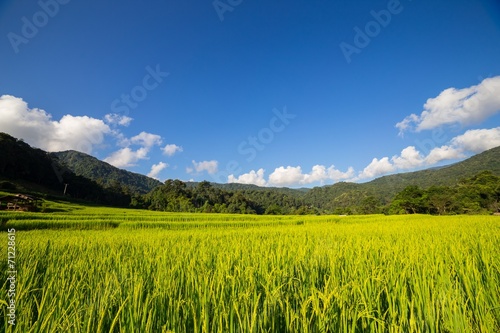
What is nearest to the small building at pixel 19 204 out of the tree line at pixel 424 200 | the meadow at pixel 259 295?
the meadow at pixel 259 295

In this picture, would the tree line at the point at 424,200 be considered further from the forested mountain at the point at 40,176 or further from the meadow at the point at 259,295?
the meadow at the point at 259,295

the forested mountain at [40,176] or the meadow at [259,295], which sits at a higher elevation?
the forested mountain at [40,176]

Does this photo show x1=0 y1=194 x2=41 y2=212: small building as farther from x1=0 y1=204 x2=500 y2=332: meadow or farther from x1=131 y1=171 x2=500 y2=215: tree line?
x1=131 y1=171 x2=500 y2=215: tree line

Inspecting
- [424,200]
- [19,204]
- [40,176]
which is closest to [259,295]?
[19,204]

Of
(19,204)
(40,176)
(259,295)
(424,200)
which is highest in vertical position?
(40,176)

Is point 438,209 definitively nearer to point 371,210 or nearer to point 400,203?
point 400,203

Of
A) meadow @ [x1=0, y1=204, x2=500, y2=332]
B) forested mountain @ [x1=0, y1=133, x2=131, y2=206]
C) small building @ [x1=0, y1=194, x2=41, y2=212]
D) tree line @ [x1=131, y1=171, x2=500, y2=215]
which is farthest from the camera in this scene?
forested mountain @ [x1=0, y1=133, x2=131, y2=206]

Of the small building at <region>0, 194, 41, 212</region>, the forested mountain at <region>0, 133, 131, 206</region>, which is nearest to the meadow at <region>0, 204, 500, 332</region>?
the small building at <region>0, 194, 41, 212</region>

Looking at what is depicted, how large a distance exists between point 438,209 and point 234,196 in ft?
241

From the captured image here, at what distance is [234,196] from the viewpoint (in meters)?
108

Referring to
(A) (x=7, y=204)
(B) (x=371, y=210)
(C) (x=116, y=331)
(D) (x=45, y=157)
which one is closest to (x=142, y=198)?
(D) (x=45, y=157)

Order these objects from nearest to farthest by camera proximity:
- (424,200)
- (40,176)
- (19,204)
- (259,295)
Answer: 1. (259,295)
2. (19,204)
3. (424,200)
4. (40,176)

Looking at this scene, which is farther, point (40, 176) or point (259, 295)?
point (40, 176)

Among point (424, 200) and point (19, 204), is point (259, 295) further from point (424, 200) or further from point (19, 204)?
point (424, 200)
